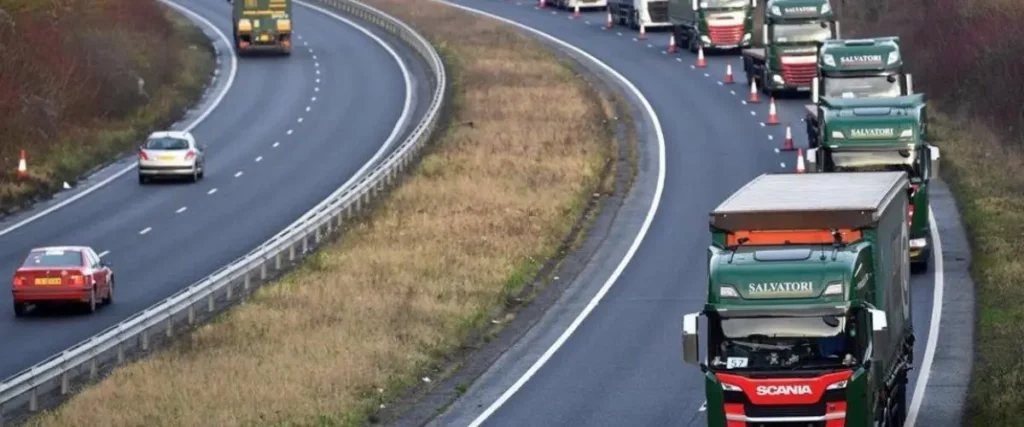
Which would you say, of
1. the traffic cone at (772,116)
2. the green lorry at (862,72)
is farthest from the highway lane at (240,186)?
the green lorry at (862,72)

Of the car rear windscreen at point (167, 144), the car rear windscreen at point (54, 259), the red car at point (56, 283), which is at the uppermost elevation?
the car rear windscreen at point (54, 259)

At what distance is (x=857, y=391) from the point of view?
2036 centimetres

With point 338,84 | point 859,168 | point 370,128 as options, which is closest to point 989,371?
point 859,168

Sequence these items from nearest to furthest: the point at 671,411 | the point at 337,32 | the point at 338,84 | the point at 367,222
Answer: the point at 671,411 → the point at 367,222 → the point at 338,84 → the point at 337,32

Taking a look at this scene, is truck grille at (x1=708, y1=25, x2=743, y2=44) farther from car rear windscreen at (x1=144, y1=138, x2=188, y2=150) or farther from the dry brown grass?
car rear windscreen at (x1=144, y1=138, x2=188, y2=150)

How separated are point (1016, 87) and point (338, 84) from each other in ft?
97.8

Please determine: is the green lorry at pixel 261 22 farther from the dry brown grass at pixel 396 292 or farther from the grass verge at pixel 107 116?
the dry brown grass at pixel 396 292

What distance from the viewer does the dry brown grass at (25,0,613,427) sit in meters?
27.4

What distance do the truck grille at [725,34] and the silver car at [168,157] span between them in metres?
27.0

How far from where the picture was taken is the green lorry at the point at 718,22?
7700cm

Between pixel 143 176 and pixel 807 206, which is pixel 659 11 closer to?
pixel 143 176

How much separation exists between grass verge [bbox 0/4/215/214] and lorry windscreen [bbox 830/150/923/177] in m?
24.3

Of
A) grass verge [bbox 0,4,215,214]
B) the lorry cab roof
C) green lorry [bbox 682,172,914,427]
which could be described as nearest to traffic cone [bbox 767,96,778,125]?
grass verge [bbox 0,4,215,214]

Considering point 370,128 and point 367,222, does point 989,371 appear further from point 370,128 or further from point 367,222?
point 370,128
